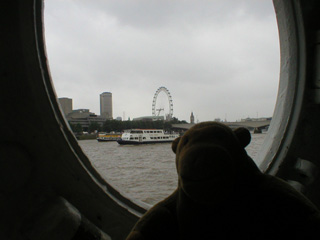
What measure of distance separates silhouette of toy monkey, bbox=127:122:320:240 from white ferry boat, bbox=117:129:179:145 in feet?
48.0

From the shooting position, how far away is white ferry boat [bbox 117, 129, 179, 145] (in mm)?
15148

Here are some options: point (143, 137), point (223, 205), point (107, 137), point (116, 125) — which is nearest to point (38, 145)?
point (223, 205)

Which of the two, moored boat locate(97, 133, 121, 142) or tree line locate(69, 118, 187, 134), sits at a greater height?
tree line locate(69, 118, 187, 134)

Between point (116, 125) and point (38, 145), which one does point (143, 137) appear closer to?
point (116, 125)

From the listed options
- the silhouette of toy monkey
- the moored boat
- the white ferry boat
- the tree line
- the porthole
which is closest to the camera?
the silhouette of toy monkey

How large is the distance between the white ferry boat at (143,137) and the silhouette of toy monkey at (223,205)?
576 inches

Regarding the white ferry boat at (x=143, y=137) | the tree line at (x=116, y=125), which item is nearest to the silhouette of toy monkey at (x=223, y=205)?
the tree line at (x=116, y=125)

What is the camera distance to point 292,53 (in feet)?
4.09

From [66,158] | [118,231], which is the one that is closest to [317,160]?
[118,231]

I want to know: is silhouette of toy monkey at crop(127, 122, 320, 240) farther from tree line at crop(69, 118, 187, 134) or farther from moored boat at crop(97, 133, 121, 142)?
moored boat at crop(97, 133, 121, 142)

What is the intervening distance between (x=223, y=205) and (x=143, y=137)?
49.4ft

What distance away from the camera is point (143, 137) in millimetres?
15500

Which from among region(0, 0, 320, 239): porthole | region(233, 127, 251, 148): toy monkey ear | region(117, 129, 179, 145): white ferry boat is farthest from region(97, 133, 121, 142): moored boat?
region(233, 127, 251, 148): toy monkey ear

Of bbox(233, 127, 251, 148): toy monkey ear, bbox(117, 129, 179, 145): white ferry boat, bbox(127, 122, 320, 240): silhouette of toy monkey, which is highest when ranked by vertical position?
bbox(233, 127, 251, 148): toy monkey ear
